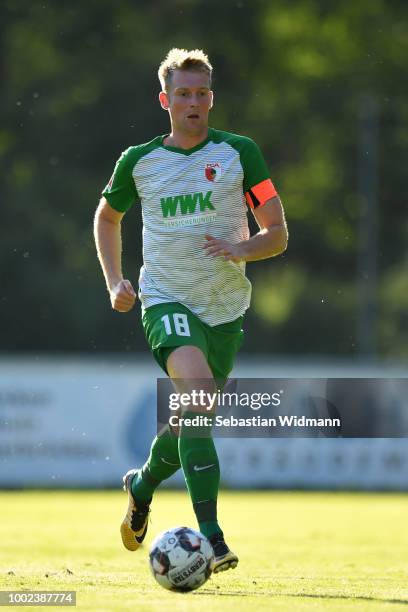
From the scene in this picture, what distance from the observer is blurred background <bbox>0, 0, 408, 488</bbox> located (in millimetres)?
31672

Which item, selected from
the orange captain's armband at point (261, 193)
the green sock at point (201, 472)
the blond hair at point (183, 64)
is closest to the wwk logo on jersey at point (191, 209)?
the orange captain's armband at point (261, 193)

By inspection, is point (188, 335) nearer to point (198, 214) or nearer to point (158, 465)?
point (198, 214)

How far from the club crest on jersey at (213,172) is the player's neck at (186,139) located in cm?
17

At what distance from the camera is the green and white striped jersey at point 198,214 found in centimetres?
718

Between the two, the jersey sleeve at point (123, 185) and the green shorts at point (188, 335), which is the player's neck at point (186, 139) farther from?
the green shorts at point (188, 335)

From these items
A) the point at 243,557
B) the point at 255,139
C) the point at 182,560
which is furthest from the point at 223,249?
the point at 255,139

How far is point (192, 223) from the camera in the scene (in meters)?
7.18

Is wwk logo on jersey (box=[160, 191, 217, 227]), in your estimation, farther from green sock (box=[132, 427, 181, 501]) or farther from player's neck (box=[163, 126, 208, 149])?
green sock (box=[132, 427, 181, 501])

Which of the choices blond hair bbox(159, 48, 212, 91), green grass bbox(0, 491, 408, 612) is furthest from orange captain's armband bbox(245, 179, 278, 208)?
green grass bbox(0, 491, 408, 612)

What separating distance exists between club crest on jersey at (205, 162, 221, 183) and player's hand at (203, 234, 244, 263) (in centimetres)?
45

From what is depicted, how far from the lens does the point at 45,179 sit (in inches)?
1372

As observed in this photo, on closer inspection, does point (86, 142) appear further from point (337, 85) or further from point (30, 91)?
point (337, 85)

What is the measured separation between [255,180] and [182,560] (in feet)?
6.44

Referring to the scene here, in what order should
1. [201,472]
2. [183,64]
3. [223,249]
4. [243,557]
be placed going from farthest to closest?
1. [243,557]
2. [183,64]
3. [223,249]
4. [201,472]
